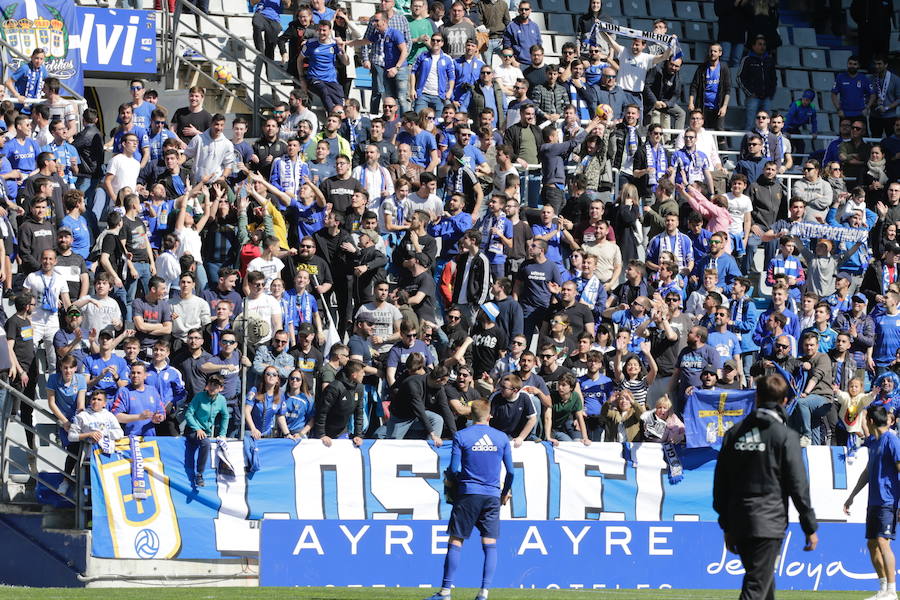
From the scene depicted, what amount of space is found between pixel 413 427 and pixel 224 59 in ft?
29.6

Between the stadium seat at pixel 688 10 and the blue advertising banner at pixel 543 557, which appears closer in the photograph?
the blue advertising banner at pixel 543 557

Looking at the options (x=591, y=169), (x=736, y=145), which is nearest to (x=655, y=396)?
(x=591, y=169)

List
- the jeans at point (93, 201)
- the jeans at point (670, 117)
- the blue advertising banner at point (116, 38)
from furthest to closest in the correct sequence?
the jeans at point (670, 117) → the blue advertising banner at point (116, 38) → the jeans at point (93, 201)

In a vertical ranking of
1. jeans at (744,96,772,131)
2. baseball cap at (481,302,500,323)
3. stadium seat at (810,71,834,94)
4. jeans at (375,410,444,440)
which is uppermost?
stadium seat at (810,71,834,94)

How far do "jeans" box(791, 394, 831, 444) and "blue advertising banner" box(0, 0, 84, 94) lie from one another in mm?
10715

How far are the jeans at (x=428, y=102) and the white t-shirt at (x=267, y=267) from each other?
13.4ft

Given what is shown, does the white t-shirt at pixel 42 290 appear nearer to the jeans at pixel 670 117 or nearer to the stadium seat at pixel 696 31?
the jeans at pixel 670 117

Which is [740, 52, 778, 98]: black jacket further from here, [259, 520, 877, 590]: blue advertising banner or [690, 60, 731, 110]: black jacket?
[259, 520, 877, 590]: blue advertising banner

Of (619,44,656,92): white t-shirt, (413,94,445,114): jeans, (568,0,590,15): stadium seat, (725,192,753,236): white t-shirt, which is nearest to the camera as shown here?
(725,192,753,236): white t-shirt

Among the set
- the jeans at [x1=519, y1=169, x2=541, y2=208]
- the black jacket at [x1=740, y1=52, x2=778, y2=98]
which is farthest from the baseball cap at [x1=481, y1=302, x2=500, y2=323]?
the black jacket at [x1=740, y1=52, x2=778, y2=98]

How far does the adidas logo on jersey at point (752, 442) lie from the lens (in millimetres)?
9023

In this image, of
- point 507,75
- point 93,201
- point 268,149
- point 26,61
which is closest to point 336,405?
point 268,149

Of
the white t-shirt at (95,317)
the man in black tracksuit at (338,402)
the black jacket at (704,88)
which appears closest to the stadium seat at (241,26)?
the black jacket at (704,88)

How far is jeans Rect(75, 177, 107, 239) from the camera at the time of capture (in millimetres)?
18969
